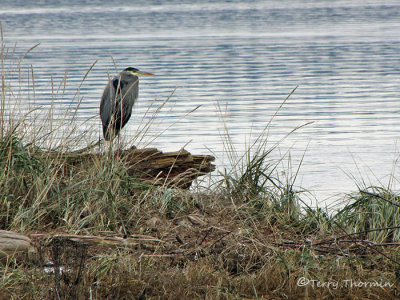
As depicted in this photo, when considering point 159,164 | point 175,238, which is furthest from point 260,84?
point 175,238

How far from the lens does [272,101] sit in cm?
1645

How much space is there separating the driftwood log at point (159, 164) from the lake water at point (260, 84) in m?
0.21

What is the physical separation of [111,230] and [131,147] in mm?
1396

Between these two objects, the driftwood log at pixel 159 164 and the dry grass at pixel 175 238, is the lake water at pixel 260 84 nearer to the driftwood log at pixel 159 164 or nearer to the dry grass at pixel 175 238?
the driftwood log at pixel 159 164

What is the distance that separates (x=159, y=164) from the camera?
22.5ft

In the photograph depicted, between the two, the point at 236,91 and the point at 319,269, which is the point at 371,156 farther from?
the point at 236,91

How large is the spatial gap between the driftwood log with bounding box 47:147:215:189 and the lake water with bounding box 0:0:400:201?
0.21m

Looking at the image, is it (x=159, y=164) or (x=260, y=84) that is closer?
(x=159, y=164)

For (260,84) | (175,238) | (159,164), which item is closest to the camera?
(175,238)

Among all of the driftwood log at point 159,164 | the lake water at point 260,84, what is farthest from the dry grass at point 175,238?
the lake water at point 260,84

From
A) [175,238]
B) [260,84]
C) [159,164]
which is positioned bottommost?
[260,84]

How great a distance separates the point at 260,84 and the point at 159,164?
44.0 feet

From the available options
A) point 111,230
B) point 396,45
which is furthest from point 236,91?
point 396,45

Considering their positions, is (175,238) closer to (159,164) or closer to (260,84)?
(159,164)
